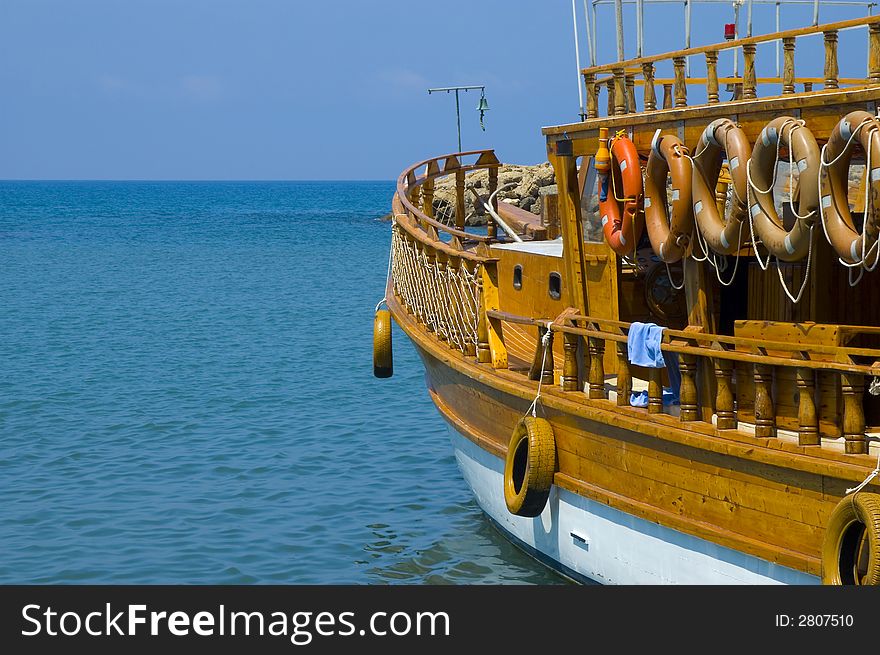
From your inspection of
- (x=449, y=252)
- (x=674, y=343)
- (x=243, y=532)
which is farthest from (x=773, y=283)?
(x=243, y=532)

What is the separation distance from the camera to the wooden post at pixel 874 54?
778cm

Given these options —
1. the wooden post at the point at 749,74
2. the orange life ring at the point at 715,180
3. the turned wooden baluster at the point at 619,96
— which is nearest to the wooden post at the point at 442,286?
the turned wooden baluster at the point at 619,96

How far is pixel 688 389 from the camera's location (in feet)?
28.0

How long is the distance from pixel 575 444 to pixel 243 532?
15.7ft

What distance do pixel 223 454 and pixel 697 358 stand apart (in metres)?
9.34

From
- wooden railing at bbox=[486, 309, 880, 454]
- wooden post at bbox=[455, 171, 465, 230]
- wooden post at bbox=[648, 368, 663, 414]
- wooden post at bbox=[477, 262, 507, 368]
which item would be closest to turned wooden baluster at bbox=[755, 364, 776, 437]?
wooden railing at bbox=[486, 309, 880, 454]

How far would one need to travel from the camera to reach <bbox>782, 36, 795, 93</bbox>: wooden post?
820 cm

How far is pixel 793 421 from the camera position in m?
8.03

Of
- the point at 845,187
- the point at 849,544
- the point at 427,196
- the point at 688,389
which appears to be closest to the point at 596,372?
the point at 688,389

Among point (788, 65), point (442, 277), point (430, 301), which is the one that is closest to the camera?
point (788, 65)

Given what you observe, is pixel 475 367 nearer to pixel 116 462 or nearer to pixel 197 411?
pixel 116 462

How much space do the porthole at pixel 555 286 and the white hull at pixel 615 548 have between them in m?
1.65

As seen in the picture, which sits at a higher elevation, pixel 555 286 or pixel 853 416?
pixel 555 286

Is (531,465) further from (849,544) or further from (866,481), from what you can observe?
(866,481)
